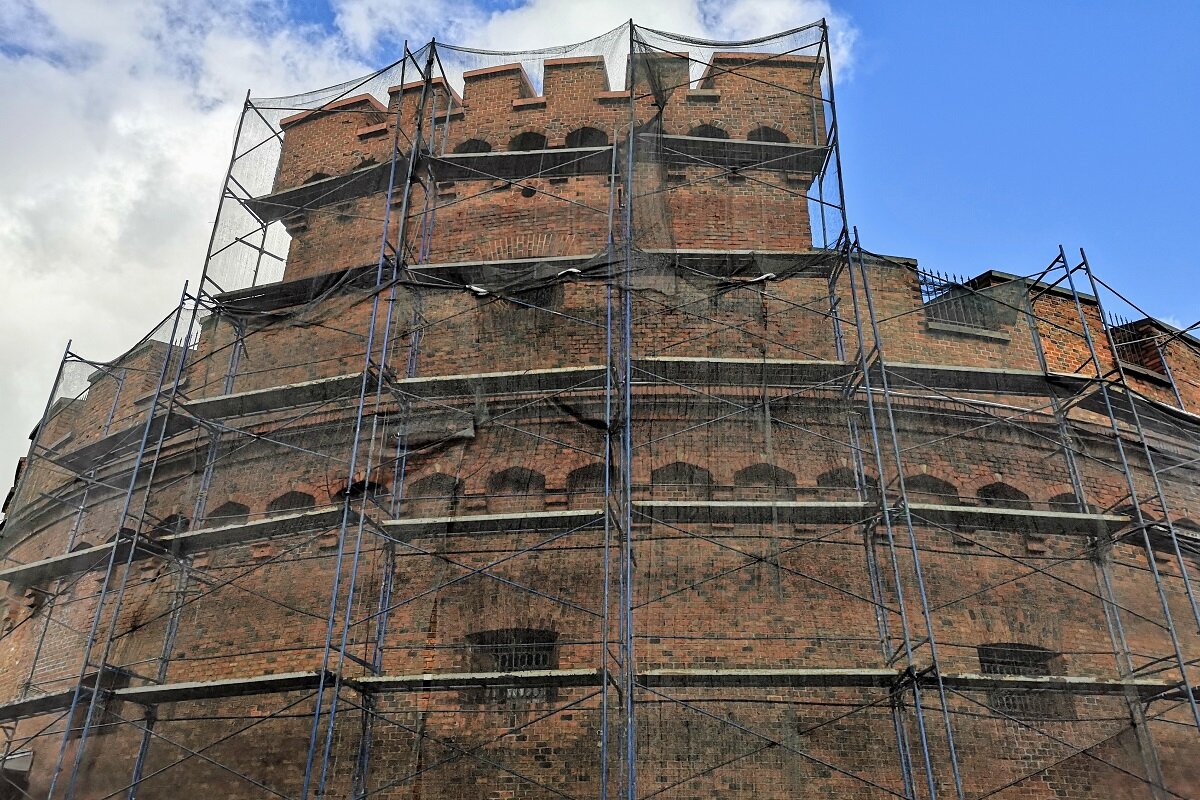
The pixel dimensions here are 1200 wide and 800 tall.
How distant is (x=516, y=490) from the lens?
1227 centimetres

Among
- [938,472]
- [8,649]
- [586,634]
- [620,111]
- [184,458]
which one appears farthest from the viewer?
[620,111]

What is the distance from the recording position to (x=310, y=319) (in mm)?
14242

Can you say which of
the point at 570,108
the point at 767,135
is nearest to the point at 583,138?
the point at 570,108

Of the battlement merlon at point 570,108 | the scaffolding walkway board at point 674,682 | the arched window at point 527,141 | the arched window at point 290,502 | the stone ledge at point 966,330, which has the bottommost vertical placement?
Answer: the scaffolding walkway board at point 674,682

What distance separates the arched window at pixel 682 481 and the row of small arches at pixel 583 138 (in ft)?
19.1

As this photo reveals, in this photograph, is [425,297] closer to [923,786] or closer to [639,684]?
[639,684]

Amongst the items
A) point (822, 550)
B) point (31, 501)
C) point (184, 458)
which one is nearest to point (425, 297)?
point (184, 458)

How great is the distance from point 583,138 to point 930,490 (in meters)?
7.51

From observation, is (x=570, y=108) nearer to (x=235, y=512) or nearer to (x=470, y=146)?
(x=470, y=146)

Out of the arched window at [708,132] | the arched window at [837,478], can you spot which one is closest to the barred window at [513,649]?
the arched window at [837,478]

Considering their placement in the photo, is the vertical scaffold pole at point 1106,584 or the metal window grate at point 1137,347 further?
the metal window grate at point 1137,347

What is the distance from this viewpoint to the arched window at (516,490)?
12055mm

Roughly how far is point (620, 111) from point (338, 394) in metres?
6.53

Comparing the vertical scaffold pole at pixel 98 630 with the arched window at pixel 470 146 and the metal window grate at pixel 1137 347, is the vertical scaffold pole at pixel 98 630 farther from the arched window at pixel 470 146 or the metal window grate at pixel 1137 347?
the metal window grate at pixel 1137 347
